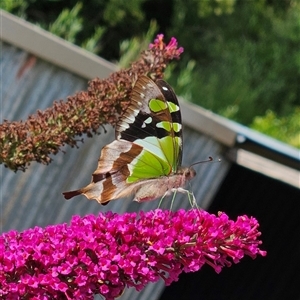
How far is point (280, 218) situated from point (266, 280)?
680mm

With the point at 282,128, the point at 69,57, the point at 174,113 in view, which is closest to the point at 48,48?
the point at 69,57

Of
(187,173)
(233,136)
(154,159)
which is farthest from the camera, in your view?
(233,136)

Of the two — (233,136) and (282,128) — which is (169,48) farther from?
(282,128)

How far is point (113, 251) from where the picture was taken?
1.83 metres

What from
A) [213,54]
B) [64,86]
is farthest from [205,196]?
[213,54]

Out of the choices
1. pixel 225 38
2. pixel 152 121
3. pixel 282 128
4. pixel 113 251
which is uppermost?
pixel 225 38

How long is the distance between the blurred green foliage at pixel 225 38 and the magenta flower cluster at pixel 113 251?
9.47 metres

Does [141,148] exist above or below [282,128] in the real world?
below

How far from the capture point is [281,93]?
13883 mm

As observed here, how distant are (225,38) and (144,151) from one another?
12116 mm

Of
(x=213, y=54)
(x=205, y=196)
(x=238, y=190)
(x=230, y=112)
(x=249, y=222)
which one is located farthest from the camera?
(x=213, y=54)

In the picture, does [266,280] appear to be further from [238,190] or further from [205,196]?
[205,196]

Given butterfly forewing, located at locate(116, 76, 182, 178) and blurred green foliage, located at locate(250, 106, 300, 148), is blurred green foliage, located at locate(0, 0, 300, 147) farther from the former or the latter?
butterfly forewing, located at locate(116, 76, 182, 178)

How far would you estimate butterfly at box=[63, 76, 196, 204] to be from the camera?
232 cm
